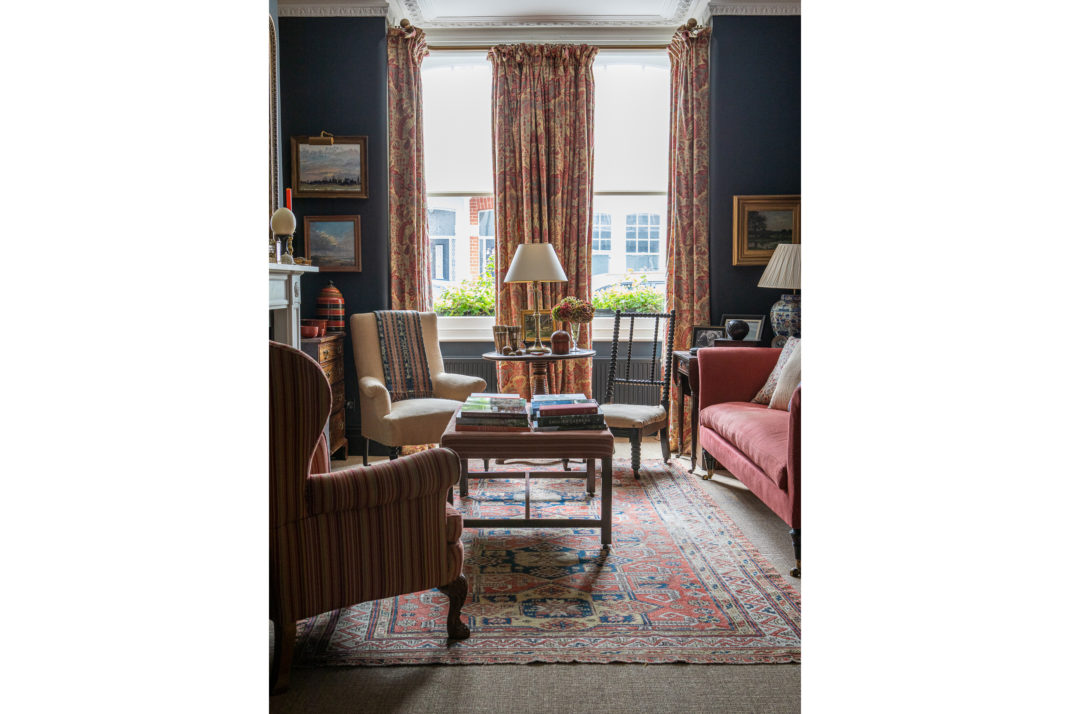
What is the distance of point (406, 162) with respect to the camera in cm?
536

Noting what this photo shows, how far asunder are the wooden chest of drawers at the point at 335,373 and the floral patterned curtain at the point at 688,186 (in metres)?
2.35

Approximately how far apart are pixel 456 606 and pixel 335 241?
3667 millimetres

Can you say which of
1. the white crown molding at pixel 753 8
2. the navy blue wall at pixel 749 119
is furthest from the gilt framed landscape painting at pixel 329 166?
the white crown molding at pixel 753 8

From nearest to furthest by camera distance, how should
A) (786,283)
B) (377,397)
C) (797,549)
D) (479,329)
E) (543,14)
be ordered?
1. (797,549)
2. (377,397)
3. (786,283)
4. (543,14)
5. (479,329)

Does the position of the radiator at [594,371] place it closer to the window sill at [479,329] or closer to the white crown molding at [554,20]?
the window sill at [479,329]

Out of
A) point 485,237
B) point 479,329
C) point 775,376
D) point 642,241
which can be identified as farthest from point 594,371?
point 775,376

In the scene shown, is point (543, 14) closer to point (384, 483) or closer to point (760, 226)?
point (760, 226)
